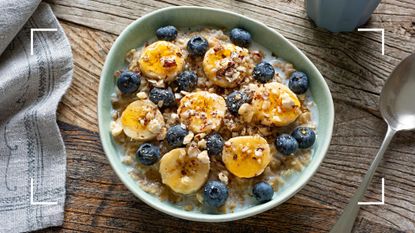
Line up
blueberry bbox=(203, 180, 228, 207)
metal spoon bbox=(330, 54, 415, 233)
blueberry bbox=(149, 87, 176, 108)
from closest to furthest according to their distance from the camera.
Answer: blueberry bbox=(203, 180, 228, 207) < blueberry bbox=(149, 87, 176, 108) < metal spoon bbox=(330, 54, 415, 233)

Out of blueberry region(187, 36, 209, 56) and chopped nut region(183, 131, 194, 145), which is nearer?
chopped nut region(183, 131, 194, 145)

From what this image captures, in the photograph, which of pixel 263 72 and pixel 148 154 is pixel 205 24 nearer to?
pixel 263 72

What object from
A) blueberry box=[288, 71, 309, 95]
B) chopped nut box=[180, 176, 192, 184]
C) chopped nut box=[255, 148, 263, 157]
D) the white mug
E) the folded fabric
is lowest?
the folded fabric

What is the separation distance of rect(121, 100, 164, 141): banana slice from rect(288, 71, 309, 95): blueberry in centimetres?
35

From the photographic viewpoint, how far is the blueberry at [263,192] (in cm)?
149

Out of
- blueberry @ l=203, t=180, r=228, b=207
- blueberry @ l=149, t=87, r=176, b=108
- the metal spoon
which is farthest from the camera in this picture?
the metal spoon

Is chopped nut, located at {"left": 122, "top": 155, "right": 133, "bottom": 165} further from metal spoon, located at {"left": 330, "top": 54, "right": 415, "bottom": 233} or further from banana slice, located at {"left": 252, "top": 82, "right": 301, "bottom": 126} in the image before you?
metal spoon, located at {"left": 330, "top": 54, "right": 415, "bottom": 233}

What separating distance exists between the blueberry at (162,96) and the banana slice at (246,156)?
187 mm

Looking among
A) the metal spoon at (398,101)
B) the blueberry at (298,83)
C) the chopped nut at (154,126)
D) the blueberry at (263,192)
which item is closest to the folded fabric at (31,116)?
the chopped nut at (154,126)

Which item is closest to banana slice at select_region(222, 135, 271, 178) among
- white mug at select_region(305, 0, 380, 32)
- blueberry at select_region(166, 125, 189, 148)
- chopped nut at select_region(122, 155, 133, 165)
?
blueberry at select_region(166, 125, 189, 148)

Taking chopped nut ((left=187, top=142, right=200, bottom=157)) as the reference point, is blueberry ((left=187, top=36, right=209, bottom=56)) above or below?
above

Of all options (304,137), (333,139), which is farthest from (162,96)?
(333,139)

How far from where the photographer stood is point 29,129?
1729mm

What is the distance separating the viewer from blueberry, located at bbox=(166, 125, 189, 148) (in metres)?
1.52
